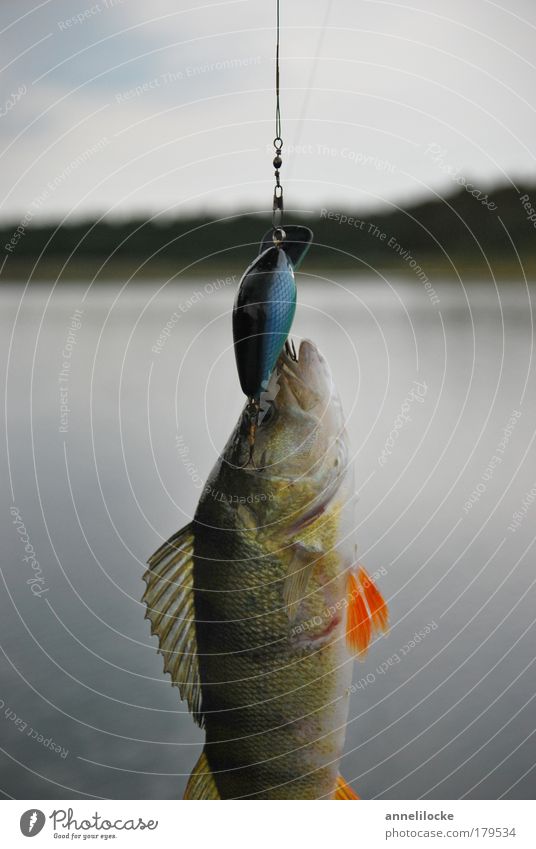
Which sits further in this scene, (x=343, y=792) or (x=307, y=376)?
(x=343, y=792)

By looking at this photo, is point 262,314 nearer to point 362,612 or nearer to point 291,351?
point 291,351

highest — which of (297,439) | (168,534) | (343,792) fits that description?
(168,534)

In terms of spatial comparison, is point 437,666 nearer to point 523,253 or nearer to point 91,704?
point 91,704

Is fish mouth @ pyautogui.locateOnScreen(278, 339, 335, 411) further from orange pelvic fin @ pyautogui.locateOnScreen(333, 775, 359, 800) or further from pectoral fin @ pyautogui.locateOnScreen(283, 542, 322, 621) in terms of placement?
orange pelvic fin @ pyautogui.locateOnScreen(333, 775, 359, 800)

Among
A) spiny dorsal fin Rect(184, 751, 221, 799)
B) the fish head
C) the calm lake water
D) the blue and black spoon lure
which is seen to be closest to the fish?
the fish head

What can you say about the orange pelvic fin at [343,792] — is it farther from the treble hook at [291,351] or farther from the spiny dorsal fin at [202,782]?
the treble hook at [291,351]

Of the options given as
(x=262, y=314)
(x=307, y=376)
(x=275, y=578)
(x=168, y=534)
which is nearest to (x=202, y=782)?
(x=275, y=578)
